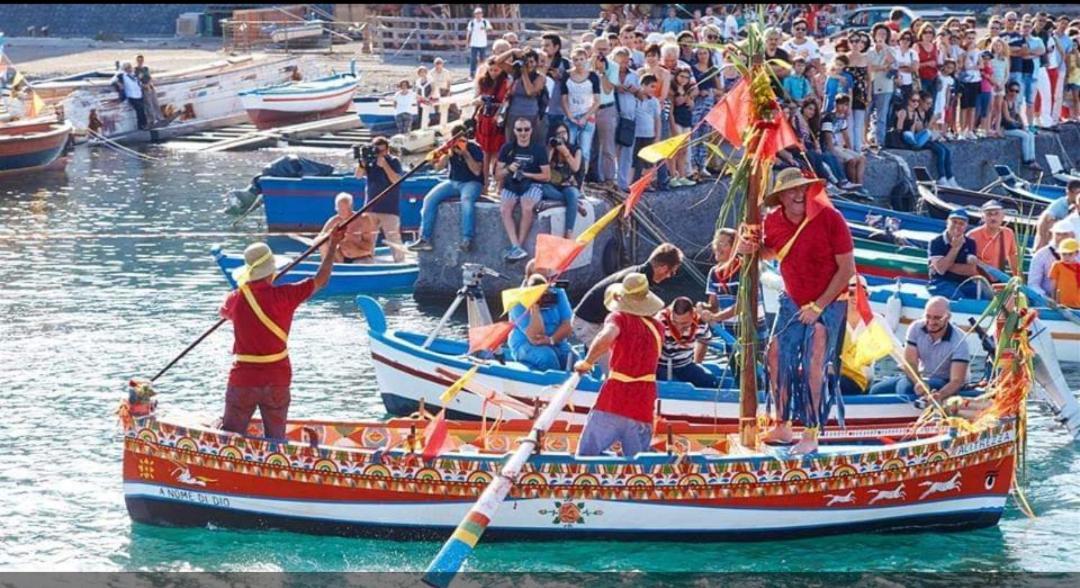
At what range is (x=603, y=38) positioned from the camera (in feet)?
70.6

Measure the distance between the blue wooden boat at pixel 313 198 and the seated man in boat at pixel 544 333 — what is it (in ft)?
29.3

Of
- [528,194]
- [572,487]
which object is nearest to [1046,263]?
[528,194]

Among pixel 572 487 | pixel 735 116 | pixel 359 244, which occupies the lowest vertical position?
pixel 572 487

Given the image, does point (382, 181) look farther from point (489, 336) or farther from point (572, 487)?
point (572, 487)

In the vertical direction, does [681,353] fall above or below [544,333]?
below

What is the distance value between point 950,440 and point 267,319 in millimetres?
4809

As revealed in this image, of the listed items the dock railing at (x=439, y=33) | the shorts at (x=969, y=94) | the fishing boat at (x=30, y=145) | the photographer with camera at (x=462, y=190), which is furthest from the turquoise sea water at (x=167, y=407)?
the dock railing at (x=439, y=33)

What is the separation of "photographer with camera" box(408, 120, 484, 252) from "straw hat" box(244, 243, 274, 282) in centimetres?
734

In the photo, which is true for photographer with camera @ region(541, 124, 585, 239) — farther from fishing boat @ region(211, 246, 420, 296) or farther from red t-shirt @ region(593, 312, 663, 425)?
red t-shirt @ region(593, 312, 663, 425)

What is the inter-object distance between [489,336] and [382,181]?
21.8 feet

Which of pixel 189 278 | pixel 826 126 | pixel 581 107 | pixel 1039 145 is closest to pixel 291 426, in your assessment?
pixel 581 107

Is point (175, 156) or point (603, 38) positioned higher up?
point (603, 38)

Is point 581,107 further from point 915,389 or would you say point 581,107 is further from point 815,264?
point 815,264

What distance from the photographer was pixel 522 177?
64.0 feet
